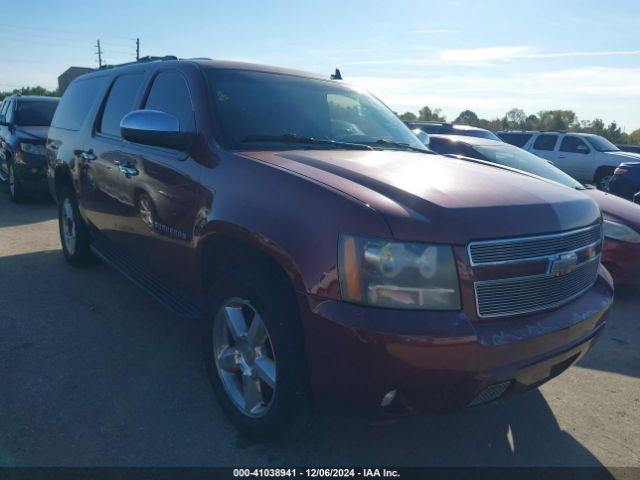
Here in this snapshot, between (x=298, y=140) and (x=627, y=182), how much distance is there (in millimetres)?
8070

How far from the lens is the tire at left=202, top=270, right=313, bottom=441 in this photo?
2.31 m

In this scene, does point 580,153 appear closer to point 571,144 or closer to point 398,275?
point 571,144

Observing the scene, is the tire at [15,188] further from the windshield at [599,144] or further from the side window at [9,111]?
the windshield at [599,144]

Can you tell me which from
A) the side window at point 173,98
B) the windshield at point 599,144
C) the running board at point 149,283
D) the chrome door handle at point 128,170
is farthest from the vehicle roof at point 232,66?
the windshield at point 599,144

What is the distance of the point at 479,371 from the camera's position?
2078 mm

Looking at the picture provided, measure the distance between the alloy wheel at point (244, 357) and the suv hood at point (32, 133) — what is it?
25.6 feet

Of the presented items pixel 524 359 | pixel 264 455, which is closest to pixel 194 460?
pixel 264 455

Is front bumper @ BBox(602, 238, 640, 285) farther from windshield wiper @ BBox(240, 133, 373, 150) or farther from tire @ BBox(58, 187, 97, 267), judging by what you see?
tire @ BBox(58, 187, 97, 267)

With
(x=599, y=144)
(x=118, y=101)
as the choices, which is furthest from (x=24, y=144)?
(x=599, y=144)

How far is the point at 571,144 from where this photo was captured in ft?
51.9

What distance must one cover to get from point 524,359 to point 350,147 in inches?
65.9

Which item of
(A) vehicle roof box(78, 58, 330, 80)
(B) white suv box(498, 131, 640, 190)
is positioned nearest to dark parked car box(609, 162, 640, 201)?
(B) white suv box(498, 131, 640, 190)

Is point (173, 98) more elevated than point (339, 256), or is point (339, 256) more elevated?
point (173, 98)

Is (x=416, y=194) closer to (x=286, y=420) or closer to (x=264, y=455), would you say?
(x=286, y=420)
